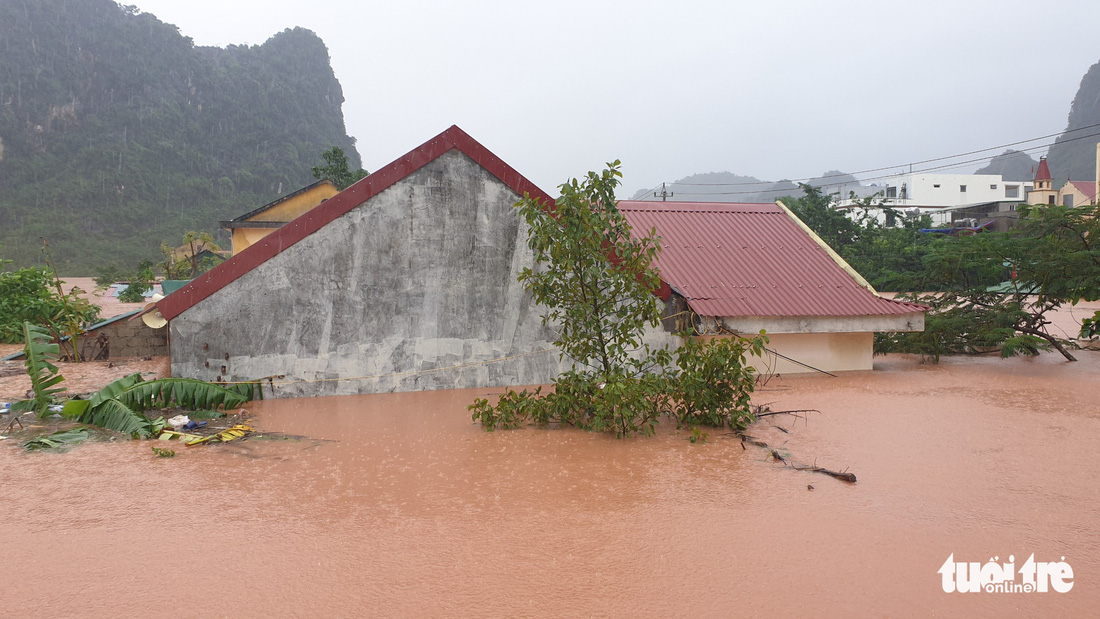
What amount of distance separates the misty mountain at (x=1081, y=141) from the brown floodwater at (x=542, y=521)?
89206 millimetres

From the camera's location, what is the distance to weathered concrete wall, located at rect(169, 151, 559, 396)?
1006 centimetres

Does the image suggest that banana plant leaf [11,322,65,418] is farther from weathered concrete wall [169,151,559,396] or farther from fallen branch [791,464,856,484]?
fallen branch [791,464,856,484]

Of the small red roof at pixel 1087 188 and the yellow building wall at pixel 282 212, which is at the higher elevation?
the small red roof at pixel 1087 188

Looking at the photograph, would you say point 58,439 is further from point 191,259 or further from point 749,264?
point 191,259

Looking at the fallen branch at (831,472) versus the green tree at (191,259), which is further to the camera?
the green tree at (191,259)

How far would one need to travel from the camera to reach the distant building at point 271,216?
22.0 m

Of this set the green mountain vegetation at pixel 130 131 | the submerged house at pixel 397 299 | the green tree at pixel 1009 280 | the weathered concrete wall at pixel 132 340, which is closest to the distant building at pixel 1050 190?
the green tree at pixel 1009 280

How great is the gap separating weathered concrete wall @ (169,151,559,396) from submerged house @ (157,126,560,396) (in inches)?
0.6

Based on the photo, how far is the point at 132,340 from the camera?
50.6 feet

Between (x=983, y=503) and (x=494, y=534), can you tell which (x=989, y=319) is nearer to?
(x=983, y=503)

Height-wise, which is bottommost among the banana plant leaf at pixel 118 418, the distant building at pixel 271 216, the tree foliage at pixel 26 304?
the banana plant leaf at pixel 118 418

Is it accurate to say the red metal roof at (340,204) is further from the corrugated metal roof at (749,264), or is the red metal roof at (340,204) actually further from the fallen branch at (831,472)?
the fallen branch at (831,472)

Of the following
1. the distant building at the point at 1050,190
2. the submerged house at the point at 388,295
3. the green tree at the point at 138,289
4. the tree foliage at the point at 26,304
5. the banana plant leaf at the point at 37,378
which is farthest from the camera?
the distant building at the point at 1050,190

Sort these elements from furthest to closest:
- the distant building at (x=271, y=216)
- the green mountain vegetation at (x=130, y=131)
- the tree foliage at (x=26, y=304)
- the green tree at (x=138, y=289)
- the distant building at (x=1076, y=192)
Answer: the green mountain vegetation at (x=130, y=131) < the distant building at (x=1076, y=192) < the green tree at (x=138, y=289) < the distant building at (x=271, y=216) < the tree foliage at (x=26, y=304)
